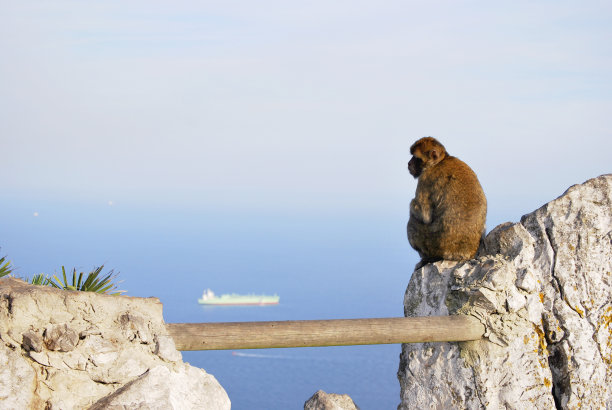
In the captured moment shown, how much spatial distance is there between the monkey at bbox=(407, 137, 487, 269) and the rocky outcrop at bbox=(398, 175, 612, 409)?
65cm

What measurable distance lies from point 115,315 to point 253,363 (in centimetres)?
9354

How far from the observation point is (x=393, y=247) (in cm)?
13612

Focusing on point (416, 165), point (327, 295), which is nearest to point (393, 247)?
point (327, 295)

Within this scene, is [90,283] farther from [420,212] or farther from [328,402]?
[420,212]

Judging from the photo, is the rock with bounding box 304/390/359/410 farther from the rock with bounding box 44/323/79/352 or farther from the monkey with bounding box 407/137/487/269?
the rock with bounding box 44/323/79/352

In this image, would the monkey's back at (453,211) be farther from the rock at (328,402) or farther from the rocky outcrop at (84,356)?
the rocky outcrop at (84,356)

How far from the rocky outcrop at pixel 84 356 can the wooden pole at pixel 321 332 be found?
0.45 ft

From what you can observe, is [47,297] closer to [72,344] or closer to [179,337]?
[72,344]

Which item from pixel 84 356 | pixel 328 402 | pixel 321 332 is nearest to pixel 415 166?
pixel 328 402

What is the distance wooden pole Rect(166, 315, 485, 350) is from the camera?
269cm

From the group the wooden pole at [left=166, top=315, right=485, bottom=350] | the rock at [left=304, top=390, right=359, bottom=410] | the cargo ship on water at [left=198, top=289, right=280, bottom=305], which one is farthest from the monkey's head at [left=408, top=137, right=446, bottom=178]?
the cargo ship on water at [left=198, top=289, right=280, bottom=305]

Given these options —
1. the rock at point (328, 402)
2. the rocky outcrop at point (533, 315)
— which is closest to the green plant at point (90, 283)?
the rock at point (328, 402)

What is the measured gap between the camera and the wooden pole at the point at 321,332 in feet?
8.82

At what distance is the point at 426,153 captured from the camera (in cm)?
464
